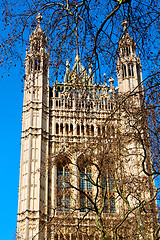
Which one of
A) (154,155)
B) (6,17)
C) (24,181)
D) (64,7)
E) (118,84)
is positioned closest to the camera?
(6,17)

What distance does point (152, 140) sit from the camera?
15.5 m

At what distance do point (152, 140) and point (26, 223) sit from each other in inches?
564

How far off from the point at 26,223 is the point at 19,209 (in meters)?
1.34

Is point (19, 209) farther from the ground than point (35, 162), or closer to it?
closer to it

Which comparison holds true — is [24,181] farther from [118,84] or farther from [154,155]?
[154,155]

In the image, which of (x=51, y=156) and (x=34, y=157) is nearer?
(x=51, y=156)

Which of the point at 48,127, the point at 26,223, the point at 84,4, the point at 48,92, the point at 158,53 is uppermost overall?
the point at 48,92

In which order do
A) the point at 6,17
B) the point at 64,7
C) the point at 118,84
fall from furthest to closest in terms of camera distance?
the point at 118,84, the point at 64,7, the point at 6,17

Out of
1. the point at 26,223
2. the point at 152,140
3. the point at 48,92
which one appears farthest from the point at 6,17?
the point at 48,92

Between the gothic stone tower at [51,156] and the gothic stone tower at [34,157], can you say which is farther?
the gothic stone tower at [34,157]

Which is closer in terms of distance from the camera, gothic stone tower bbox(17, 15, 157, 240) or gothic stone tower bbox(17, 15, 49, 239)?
gothic stone tower bbox(17, 15, 157, 240)

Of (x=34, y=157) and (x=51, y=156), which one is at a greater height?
(x=34, y=157)

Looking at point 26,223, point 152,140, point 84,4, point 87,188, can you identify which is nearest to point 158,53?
point 84,4

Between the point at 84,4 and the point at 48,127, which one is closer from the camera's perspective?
the point at 84,4
